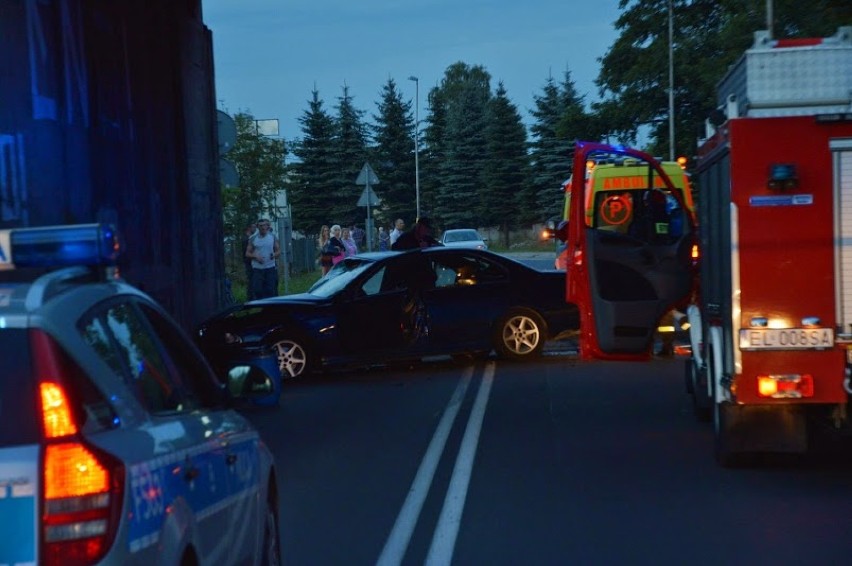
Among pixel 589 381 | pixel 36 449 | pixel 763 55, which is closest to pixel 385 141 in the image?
pixel 589 381

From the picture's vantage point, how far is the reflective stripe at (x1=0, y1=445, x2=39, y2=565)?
3.60 meters

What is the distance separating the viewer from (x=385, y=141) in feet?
288

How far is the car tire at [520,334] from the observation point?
1886 centimetres

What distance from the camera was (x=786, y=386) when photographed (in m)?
A: 9.36

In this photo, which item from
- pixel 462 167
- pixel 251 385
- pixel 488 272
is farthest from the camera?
pixel 462 167

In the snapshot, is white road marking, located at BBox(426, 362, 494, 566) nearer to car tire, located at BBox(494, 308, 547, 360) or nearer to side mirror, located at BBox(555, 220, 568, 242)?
side mirror, located at BBox(555, 220, 568, 242)

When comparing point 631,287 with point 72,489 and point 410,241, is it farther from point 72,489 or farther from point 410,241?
point 72,489

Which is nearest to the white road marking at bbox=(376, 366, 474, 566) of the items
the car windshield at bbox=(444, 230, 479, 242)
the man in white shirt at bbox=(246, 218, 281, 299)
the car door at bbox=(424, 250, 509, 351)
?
the car door at bbox=(424, 250, 509, 351)

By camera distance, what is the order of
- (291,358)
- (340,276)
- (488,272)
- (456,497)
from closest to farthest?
(456,497), (291,358), (488,272), (340,276)

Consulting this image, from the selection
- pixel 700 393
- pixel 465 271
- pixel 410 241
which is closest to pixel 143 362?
pixel 700 393

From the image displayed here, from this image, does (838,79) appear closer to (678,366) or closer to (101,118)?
(678,366)

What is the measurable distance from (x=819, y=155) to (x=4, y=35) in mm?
7978

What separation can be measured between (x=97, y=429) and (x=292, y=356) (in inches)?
556

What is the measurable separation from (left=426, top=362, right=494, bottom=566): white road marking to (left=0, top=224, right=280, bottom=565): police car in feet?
8.89
